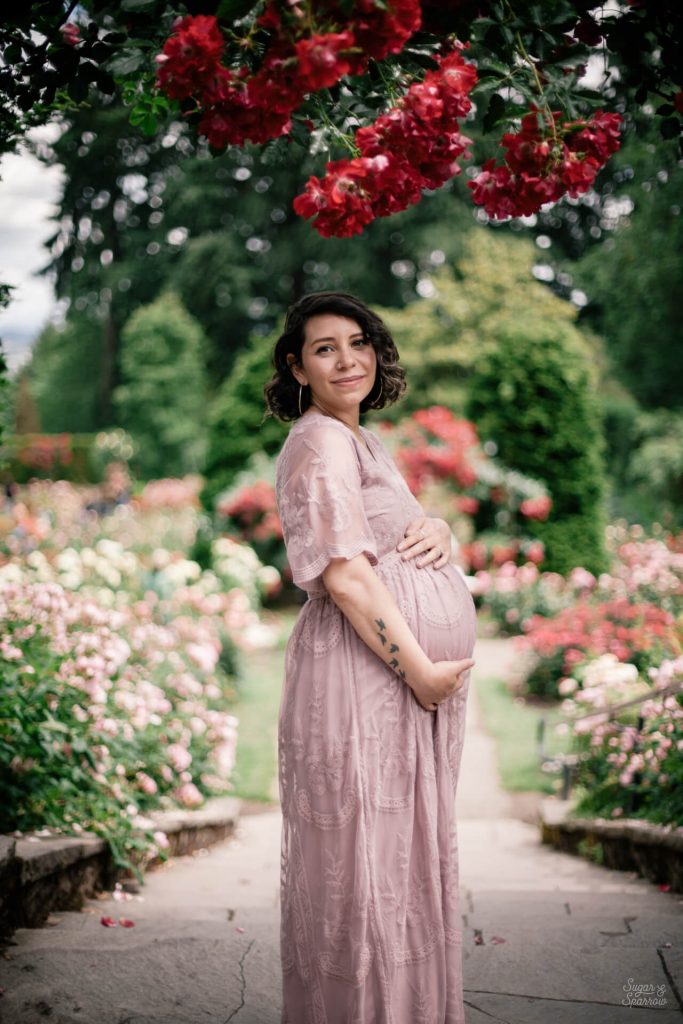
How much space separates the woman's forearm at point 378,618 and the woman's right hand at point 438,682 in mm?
17

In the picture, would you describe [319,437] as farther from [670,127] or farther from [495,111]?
[670,127]

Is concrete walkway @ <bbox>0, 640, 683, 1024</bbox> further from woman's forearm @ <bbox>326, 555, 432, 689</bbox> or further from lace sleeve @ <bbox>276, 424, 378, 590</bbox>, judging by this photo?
lace sleeve @ <bbox>276, 424, 378, 590</bbox>

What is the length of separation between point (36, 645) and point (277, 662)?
5976 mm

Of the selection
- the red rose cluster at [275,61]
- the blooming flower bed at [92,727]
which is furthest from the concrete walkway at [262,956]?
the red rose cluster at [275,61]

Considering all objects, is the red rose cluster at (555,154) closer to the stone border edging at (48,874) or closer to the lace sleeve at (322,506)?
the lace sleeve at (322,506)

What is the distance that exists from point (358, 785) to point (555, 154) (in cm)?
140

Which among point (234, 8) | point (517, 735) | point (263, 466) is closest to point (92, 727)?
point (234, 8)

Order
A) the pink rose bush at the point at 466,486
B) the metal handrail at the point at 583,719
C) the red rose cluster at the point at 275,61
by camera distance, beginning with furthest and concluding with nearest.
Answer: the pink rose bush at the point at 466,486
the metal handrail at the point at 583,719
the red rose cluster at the point at 275,61

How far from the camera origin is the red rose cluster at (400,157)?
180 cm

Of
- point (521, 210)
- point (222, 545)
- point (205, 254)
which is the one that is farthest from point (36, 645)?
point (205, 254)

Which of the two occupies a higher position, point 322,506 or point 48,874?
point 322,506

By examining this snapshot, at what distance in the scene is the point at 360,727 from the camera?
2051mm

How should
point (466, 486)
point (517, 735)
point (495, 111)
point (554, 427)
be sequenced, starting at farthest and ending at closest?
point (554, 427)
point (466, 486)
point (517, 735)
point (495, 111)

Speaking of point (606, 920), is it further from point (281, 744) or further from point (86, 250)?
point (86, 250)
